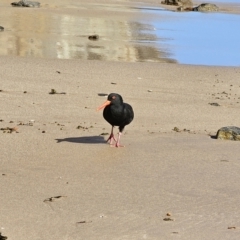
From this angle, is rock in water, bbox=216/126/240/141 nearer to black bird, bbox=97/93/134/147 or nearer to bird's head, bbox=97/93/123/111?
black bird, bbox=97/93/134/147

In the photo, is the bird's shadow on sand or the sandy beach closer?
the sandy beach

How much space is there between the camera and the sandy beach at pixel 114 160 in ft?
15.7

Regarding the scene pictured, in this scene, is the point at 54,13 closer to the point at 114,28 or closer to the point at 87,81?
the point at 114,28

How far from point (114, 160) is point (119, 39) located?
1273 cm

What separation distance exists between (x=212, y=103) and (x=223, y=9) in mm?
29961

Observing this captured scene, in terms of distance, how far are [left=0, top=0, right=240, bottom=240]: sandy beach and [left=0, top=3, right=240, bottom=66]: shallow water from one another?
3339 millimetres

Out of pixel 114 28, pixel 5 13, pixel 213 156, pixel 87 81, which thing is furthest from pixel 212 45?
pixel 213 156

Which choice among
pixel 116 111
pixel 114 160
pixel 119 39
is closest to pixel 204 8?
pixel 119 39

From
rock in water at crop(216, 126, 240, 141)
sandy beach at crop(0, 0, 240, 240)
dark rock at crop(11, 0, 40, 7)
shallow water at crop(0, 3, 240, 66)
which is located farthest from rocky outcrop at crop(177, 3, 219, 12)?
rock in water at crop(216, 126, 240, 141)

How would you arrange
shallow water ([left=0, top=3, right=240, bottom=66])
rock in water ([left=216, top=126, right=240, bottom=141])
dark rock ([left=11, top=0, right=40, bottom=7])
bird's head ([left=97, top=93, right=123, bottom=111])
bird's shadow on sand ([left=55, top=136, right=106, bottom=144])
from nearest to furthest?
bird's head ([left=97, top=93, right=123, bottom=111])
bird's shadow on sand ([left=55, top=136, right=106, bottom=144])
rock in water ([left=216, top=126, right=240, bottom=141])
shallow water ([left=0, top=3, right=240, bottom=66])
dark rock ([left=11, top=0, right=40, bottom=7])

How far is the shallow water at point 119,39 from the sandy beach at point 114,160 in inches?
131

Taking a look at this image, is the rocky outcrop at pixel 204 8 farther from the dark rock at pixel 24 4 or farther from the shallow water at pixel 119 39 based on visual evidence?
the dark rock at pixel 24 4

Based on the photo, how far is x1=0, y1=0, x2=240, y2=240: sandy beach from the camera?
4789 millimetres

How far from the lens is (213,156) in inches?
274
